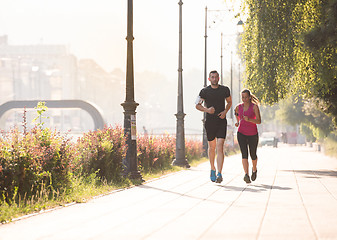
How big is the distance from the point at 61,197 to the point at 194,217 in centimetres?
319

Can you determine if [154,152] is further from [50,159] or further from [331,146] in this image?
[331,146]

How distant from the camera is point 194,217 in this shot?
26.7ft

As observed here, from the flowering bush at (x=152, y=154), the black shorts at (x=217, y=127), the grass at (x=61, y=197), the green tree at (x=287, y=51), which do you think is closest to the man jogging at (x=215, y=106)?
the black shorts at (x=217, y=127)

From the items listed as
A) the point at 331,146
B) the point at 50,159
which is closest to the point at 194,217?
the point at 50,159

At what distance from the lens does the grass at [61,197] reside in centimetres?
878

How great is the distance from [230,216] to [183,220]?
694 millimetres

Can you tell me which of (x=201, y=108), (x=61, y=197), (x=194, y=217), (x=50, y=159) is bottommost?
(x=61, y=197)

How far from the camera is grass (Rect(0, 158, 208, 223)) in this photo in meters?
8.78

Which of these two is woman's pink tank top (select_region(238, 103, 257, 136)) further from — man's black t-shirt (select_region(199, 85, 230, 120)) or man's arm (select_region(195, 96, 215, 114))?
man's arm (select_region(195, 96, 215, 114))

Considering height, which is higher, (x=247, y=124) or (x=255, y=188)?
(x=247, y=124)

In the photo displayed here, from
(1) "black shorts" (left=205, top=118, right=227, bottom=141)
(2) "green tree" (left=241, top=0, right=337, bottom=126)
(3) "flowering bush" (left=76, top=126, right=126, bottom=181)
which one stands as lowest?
(3) "flowering bush" (left=76, top=126, right=126, bottom=181)

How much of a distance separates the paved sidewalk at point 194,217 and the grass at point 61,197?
0.94 ft

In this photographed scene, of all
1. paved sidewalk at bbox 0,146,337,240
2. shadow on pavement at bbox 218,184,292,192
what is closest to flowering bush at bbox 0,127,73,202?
paved sidewalk at bbox 0,146,337,240

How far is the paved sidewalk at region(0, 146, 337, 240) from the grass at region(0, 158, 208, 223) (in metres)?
0.29
